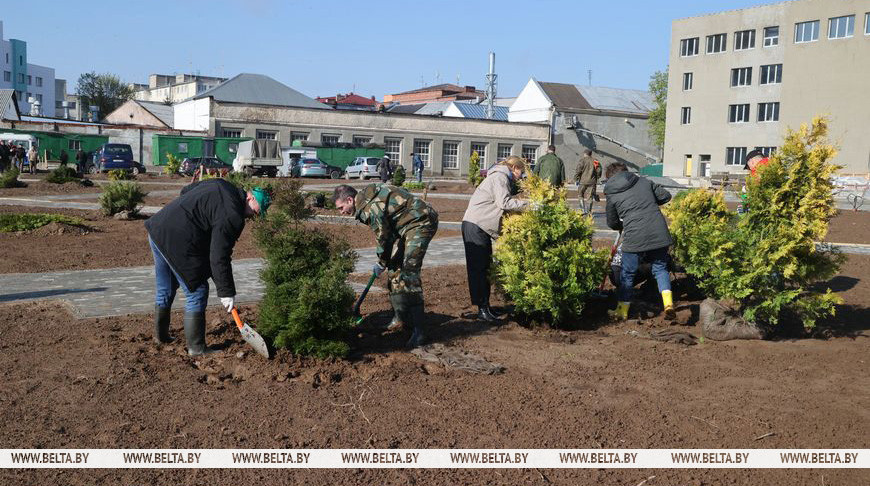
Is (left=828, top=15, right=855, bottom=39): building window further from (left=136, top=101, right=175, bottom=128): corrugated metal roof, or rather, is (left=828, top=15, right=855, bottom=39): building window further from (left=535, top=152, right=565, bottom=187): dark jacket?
(left=136, top=101, right=175, bottom=128): corrugated metal roof

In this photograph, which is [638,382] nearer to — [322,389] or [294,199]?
[322,389]

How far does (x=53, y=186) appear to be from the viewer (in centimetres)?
2608

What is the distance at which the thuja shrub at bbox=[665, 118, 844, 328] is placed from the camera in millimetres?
6234

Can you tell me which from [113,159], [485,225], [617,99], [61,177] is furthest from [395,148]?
[485,225]

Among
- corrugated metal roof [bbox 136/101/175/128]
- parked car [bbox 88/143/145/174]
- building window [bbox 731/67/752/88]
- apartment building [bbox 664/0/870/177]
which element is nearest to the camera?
parked car [bbox 88/143/145/174]

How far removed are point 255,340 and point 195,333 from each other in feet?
1.70

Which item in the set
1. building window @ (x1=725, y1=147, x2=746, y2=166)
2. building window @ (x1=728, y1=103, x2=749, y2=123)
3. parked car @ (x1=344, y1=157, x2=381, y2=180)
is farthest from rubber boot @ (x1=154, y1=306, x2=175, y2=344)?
building window @ (x1=728, y1=103, x2=749, y2=123)

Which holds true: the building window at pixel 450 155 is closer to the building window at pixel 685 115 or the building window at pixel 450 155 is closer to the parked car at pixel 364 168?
the parked car at pixel 364 168

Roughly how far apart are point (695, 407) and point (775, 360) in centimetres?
149

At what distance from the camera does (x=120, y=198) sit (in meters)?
15.5

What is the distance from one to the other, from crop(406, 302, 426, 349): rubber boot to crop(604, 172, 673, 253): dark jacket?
2.26 meters

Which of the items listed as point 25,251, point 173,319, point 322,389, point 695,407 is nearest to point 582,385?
point 695,407

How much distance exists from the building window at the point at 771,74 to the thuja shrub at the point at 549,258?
51.6 metres

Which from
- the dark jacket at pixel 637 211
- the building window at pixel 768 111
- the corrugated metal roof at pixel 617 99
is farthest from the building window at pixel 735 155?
the dark jacket at pixel 637 211
